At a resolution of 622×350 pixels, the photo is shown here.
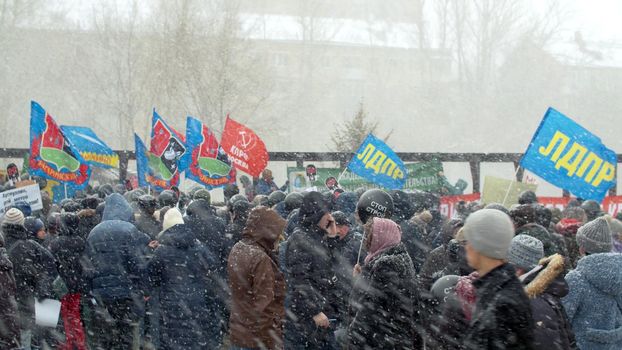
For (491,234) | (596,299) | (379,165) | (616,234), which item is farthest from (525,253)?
(379,165)

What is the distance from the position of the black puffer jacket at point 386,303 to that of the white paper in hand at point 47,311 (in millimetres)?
3189

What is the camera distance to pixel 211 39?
37.8m

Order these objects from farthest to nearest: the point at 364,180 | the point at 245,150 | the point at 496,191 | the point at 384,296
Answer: the point at 364,180
the point at 245,150
the point at 496,191
the point at 384,296

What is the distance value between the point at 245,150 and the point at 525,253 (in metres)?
8.73

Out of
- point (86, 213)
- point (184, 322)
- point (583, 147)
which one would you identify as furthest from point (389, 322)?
point (583, 147)

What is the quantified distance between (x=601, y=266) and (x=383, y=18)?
64.9 m

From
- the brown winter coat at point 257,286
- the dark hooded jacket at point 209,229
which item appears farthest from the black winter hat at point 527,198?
the brown winter coat at point 257,286

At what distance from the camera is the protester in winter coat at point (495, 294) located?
2.95m

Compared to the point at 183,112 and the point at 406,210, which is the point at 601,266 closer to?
the point at 406,210

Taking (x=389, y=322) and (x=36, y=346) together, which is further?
(x=36, y=346)

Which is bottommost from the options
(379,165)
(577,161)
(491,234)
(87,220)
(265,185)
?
(265,185)

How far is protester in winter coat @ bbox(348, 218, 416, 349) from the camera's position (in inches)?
161

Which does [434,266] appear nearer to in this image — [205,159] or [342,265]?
[342,265]

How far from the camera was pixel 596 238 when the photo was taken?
179 inches
